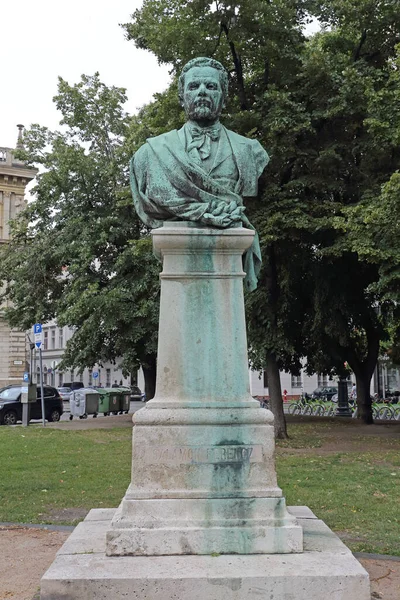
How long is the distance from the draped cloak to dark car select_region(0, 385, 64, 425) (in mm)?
20409

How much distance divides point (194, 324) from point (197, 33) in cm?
1275

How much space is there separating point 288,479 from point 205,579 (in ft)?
22.2

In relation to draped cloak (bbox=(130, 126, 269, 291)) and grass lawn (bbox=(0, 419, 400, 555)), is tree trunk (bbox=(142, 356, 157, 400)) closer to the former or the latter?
grass lawn (bbox=(0, 419, 400, 555))

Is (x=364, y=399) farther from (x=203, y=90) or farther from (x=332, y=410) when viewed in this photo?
(x=203, y=90)

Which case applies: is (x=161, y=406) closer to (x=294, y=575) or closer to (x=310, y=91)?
(x=294, y=575)

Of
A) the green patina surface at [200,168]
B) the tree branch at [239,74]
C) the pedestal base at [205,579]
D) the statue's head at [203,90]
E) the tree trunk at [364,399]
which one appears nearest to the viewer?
the pedestal base at [205,579]

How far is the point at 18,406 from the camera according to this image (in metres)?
25.8

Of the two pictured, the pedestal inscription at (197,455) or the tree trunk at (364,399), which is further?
the tree trunk at (364,399)

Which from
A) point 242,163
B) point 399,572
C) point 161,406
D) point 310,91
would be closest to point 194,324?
point 161,406

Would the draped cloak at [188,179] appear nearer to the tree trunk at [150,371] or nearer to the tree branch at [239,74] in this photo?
the tree branch at [239,74]

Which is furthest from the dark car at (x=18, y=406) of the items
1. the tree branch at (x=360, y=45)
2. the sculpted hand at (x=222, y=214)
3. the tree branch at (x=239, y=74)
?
the sculpted hand at (x=222, y=214)

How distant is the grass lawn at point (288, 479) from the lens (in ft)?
26.2

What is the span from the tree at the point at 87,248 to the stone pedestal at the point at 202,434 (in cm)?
1625

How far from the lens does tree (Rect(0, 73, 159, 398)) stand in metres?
22.5
